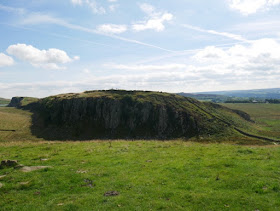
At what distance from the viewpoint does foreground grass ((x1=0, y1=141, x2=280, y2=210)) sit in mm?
13086

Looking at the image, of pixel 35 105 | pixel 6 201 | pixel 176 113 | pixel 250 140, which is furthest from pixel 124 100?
pixel 6 201

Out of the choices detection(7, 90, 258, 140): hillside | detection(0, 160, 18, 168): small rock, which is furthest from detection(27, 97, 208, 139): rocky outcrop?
→ detection(0, 160, 18, 168): small rock

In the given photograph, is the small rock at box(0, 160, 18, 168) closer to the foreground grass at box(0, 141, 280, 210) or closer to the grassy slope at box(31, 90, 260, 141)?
the foreground grass at box(0, 141, 280, 210)

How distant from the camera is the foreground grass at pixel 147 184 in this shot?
1309cm

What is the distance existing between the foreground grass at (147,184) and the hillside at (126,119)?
55.8m

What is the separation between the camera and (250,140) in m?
68.6

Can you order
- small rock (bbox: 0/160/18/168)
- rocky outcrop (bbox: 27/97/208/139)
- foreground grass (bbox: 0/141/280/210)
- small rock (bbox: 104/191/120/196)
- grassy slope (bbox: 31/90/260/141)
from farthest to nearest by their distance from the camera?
rocky outcrop (bbox: 27/97/208/139)
grassy slope (bbox: 31/90/260/141)
small rock (bbox: 0/160/18/168)
small rock (bbox: 104/191/120/196)
foreground grass (bbox: 0/141/280/210)

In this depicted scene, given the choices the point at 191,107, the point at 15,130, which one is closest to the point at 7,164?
the point at 15,130

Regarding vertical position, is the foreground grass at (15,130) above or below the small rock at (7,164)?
below

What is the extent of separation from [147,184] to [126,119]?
231 ft

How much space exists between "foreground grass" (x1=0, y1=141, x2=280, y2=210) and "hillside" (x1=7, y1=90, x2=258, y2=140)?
55.8 metres

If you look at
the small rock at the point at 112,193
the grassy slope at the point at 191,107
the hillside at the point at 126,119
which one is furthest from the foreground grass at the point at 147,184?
the grassy slope at the point at 191,107

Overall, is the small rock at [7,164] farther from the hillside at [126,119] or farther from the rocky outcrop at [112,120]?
the rocky outcrop at [112,120]

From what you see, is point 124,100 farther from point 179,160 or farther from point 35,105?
point 179,160
